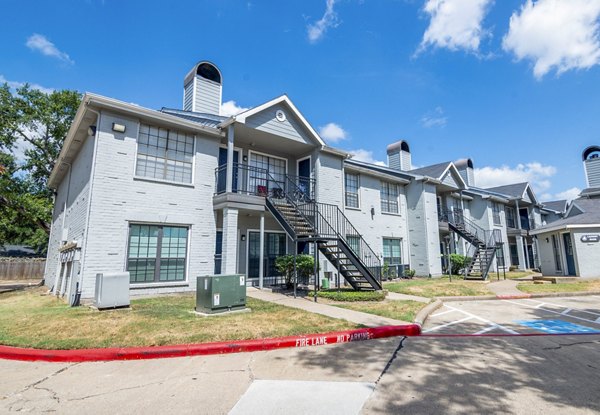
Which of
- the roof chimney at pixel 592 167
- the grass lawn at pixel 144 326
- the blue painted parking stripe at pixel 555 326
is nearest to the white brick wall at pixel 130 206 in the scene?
the grass lawn at pixel 144 326

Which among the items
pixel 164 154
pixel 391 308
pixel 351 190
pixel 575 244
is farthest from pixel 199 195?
pixel 575 244

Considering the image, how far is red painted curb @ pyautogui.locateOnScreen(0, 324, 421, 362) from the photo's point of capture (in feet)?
16.2

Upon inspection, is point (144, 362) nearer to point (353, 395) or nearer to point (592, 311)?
point (353, 395)

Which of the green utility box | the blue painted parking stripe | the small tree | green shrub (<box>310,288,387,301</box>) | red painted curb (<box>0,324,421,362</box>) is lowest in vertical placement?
the blue painted parking stripe

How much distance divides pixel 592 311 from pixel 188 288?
42.1ft

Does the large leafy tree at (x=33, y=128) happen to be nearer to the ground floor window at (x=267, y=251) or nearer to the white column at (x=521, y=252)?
the ground floor window at (x=267, y=251)

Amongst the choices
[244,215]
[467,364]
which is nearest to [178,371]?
[467,364]

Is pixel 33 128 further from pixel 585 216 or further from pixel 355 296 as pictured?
pixel 585 216

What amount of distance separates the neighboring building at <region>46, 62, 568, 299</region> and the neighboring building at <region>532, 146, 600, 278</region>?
11.1m

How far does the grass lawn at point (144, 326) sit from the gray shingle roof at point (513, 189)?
3092 centimetres

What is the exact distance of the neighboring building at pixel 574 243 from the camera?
1842 cm

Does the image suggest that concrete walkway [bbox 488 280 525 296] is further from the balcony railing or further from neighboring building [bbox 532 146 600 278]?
the balcony railing

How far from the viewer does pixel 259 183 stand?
14.8m

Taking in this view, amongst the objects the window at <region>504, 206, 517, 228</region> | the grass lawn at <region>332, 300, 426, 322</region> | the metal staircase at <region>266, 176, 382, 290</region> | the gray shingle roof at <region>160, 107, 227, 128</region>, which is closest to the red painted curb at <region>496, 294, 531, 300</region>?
the metal staircase at <region>266, 176, 382, 290</region>
